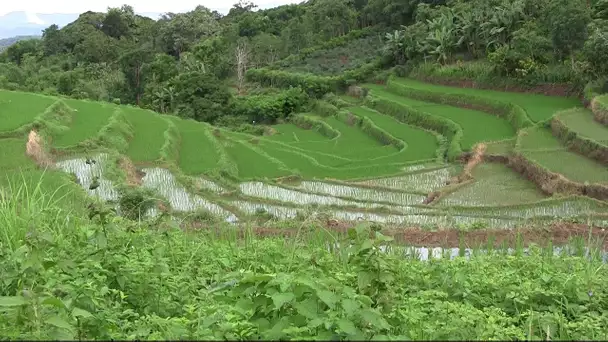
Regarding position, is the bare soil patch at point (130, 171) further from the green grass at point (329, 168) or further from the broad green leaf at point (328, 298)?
the broad green leaf at point (328, 298)

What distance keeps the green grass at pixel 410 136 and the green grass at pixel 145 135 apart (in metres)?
8.30

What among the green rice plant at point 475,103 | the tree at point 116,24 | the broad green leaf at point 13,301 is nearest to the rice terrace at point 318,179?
the broad green leaf at point 13,301

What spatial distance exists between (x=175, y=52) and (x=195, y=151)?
34.4m

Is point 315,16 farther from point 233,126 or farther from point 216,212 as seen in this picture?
point 216,212

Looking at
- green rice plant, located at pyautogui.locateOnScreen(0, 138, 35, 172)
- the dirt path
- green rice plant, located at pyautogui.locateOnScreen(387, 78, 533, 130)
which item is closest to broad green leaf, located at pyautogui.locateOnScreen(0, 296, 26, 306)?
the dirt path

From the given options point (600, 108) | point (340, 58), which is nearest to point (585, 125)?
point (600, 108)

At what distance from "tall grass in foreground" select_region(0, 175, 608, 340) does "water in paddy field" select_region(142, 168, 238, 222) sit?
7805 mm

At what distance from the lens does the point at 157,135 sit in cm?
2022

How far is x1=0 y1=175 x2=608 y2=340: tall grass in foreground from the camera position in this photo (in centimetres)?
229

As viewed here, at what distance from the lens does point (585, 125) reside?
650 inches

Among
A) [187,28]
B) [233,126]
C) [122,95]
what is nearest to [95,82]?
[122,95]

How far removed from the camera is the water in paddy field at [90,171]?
40.5ft

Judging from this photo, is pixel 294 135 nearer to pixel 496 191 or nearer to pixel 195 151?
pixel 195 151

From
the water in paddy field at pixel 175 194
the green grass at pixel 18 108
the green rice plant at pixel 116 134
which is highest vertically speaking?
the green grass at pixel 18 108
